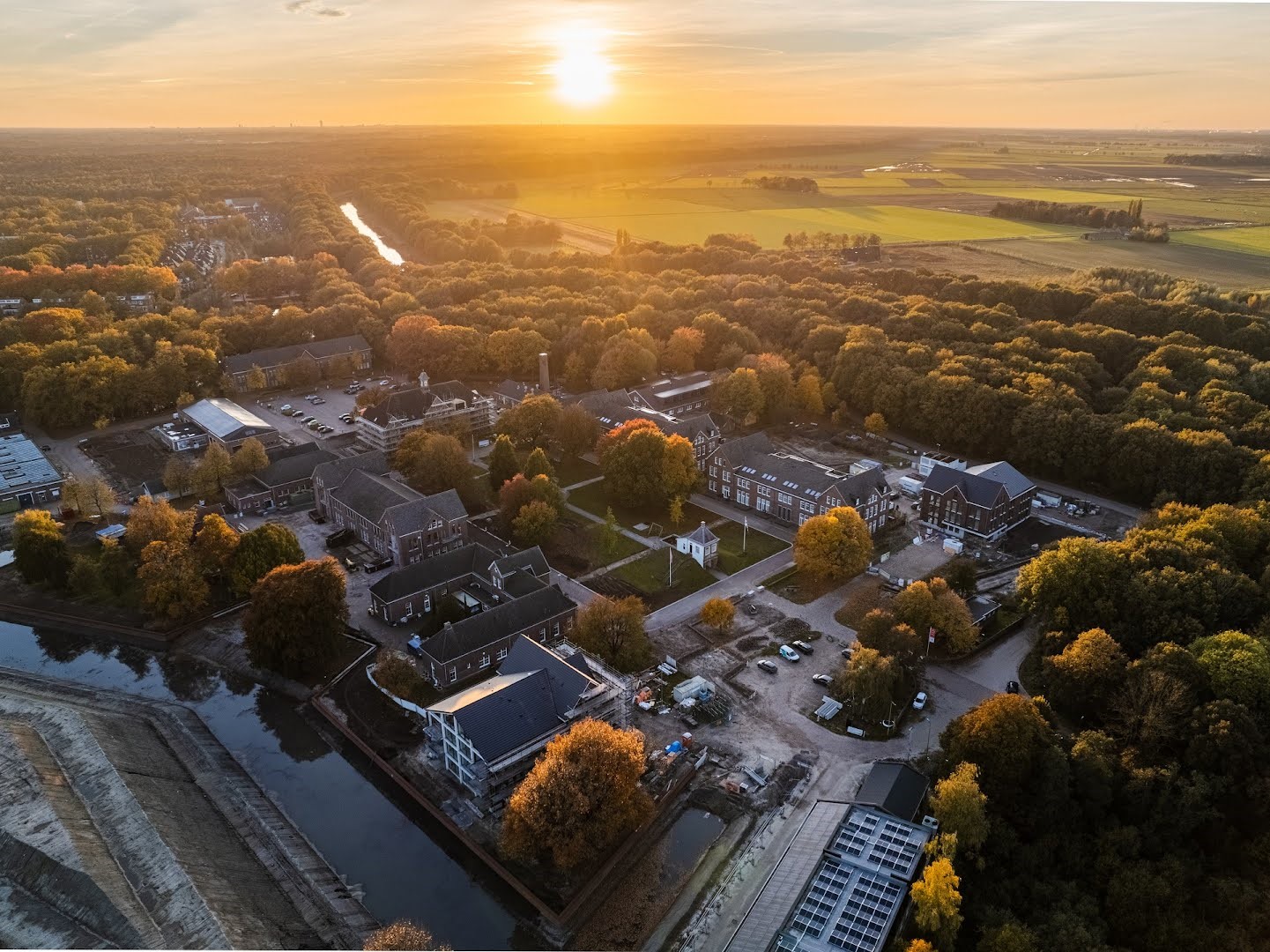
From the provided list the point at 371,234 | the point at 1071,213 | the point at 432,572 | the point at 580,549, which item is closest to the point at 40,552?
the point at 432,572

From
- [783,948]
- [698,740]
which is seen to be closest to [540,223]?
[698,740]

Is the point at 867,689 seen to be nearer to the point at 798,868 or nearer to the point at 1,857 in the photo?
the point at 798,868

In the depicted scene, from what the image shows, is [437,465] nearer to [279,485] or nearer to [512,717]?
[279,485]

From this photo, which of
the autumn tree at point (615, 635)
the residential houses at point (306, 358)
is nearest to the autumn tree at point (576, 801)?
the autumn tree at point (615, 635)

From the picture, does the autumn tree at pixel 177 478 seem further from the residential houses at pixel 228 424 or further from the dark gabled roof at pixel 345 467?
the dark gabled roof at pixel 345 467

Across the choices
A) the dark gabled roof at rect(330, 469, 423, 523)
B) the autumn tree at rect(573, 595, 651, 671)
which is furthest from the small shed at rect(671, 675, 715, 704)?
the dark gabled roof at rect(330, 469, 423, 523)

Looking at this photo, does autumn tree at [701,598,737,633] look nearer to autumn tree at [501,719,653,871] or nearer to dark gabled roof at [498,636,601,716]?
dark gabled roof at [498,636,601,716]

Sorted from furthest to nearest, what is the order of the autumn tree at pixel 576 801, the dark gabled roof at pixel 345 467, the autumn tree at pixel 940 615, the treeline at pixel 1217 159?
1. the treeline at pixel 1217 159
2. the dark gabled roof at pixel 345 467
3. the autumn tree at pixel 940 615
4. the autumn tree at pixel 576 801

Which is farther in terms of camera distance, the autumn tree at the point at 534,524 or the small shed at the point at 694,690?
the autumn tree at the point at 534,524
